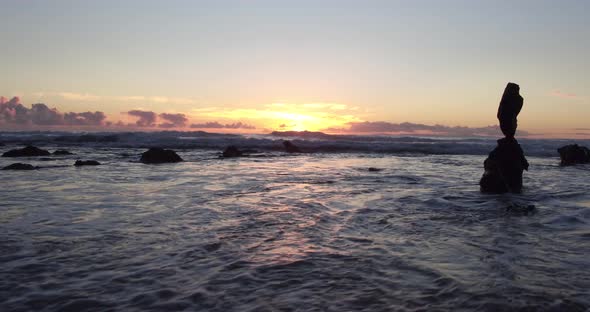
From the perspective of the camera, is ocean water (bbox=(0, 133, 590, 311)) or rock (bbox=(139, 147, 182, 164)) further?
rock (bbox=(139, 147, 182, 164))

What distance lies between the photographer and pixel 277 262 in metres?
5.71

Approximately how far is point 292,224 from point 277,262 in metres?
2.48

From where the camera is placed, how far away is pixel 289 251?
628 centimetres

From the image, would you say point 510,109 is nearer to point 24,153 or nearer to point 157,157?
point 157,157

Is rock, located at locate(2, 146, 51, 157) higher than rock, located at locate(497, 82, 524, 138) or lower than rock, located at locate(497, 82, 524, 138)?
lower

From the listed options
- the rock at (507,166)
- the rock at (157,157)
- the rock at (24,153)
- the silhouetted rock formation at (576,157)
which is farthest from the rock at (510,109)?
the rock at (24,153)

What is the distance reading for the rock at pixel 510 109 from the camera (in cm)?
1448

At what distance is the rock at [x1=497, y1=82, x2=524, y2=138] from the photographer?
14484 millimetres

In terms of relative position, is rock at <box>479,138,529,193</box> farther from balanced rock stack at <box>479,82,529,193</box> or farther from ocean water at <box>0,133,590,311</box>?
ocean water at <box>0,133,590,311</box>

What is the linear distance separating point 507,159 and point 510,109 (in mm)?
1928

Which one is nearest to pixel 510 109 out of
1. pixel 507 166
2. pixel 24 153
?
pixel 507 166

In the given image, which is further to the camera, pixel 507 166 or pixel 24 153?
pixel 24 153

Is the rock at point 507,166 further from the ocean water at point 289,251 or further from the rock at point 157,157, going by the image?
the rock at point 157,157

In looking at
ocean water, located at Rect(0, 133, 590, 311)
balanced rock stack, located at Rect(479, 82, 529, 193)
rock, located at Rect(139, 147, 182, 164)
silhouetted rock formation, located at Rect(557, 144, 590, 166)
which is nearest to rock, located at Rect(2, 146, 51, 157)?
rock, located at Rect(139, 147, 182, 164)
